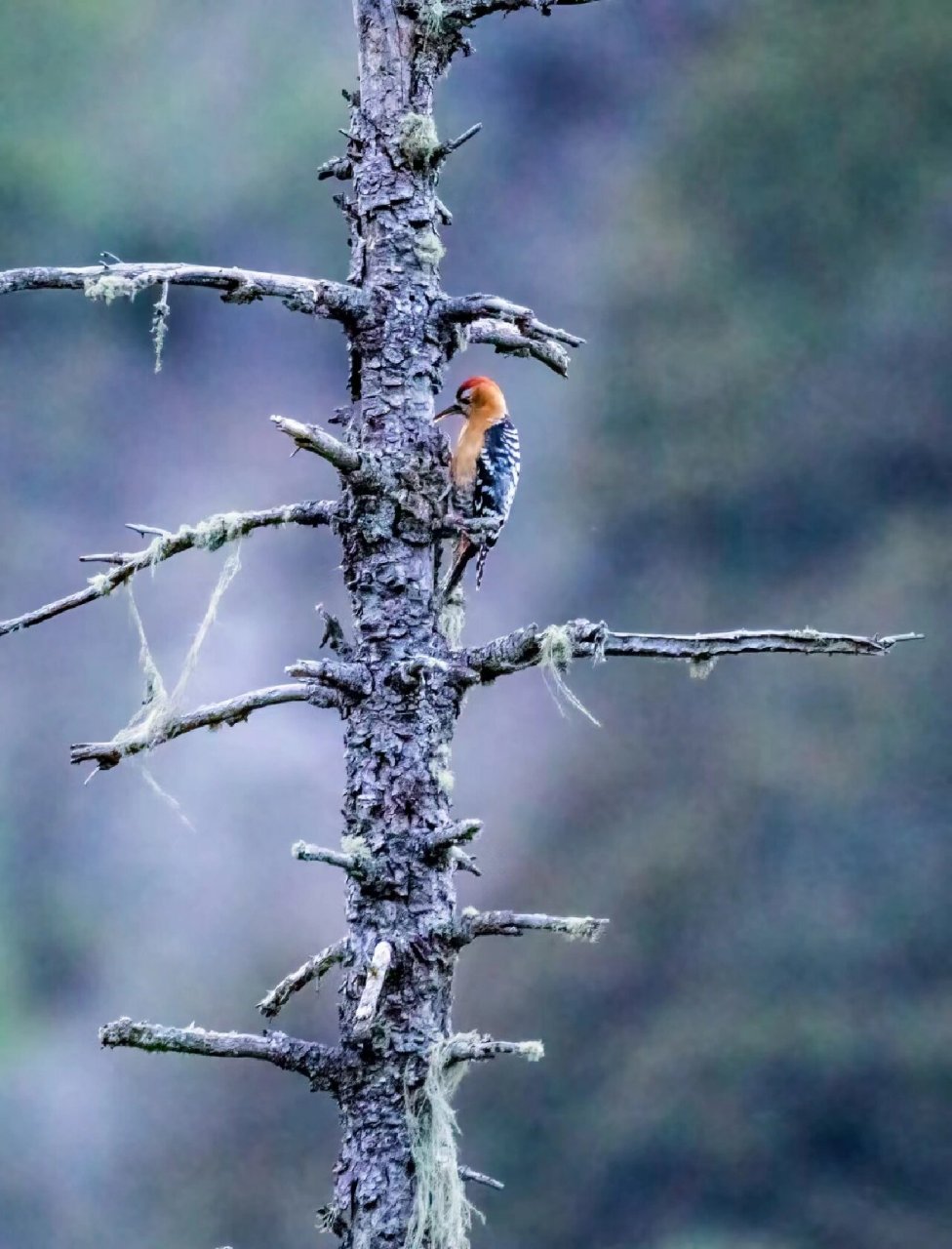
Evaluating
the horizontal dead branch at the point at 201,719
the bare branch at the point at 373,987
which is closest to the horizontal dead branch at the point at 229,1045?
the bare branch at the point at 373,987

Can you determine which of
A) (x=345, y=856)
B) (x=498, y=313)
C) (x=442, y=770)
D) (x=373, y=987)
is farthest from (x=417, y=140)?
(x=373, y=987)

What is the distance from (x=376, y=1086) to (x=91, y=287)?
101 cm

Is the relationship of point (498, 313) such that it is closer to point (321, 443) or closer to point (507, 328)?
point (507, 328)

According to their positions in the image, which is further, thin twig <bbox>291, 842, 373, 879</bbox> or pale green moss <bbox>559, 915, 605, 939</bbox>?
pale green moss <bbox>559, 915, 605, 939</bbox>

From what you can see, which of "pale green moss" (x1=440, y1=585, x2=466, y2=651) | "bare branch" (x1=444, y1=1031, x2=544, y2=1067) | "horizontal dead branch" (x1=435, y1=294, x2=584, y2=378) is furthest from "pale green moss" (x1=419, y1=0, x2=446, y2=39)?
"bare branch" (x1=444, y1=1031, x2=544, y2=1067)

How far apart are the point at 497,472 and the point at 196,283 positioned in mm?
663

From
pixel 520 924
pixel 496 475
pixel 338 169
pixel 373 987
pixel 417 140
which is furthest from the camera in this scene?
pixel 496 475

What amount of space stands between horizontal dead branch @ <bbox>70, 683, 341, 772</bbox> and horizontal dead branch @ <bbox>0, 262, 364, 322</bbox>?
0.48m

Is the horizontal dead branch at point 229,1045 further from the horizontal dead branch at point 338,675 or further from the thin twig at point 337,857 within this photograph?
the horizontal dead branch at point 338,675

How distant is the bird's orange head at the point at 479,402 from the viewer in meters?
2.47

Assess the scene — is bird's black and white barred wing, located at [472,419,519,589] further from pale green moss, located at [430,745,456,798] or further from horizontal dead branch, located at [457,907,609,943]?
horizontal dead branch, located at [457,907,609,943]

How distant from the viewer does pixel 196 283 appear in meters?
1.73

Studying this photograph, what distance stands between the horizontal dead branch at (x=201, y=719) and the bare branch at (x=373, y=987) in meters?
0.32

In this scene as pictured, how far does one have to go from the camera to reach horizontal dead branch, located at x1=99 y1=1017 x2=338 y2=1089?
1.58 meters
